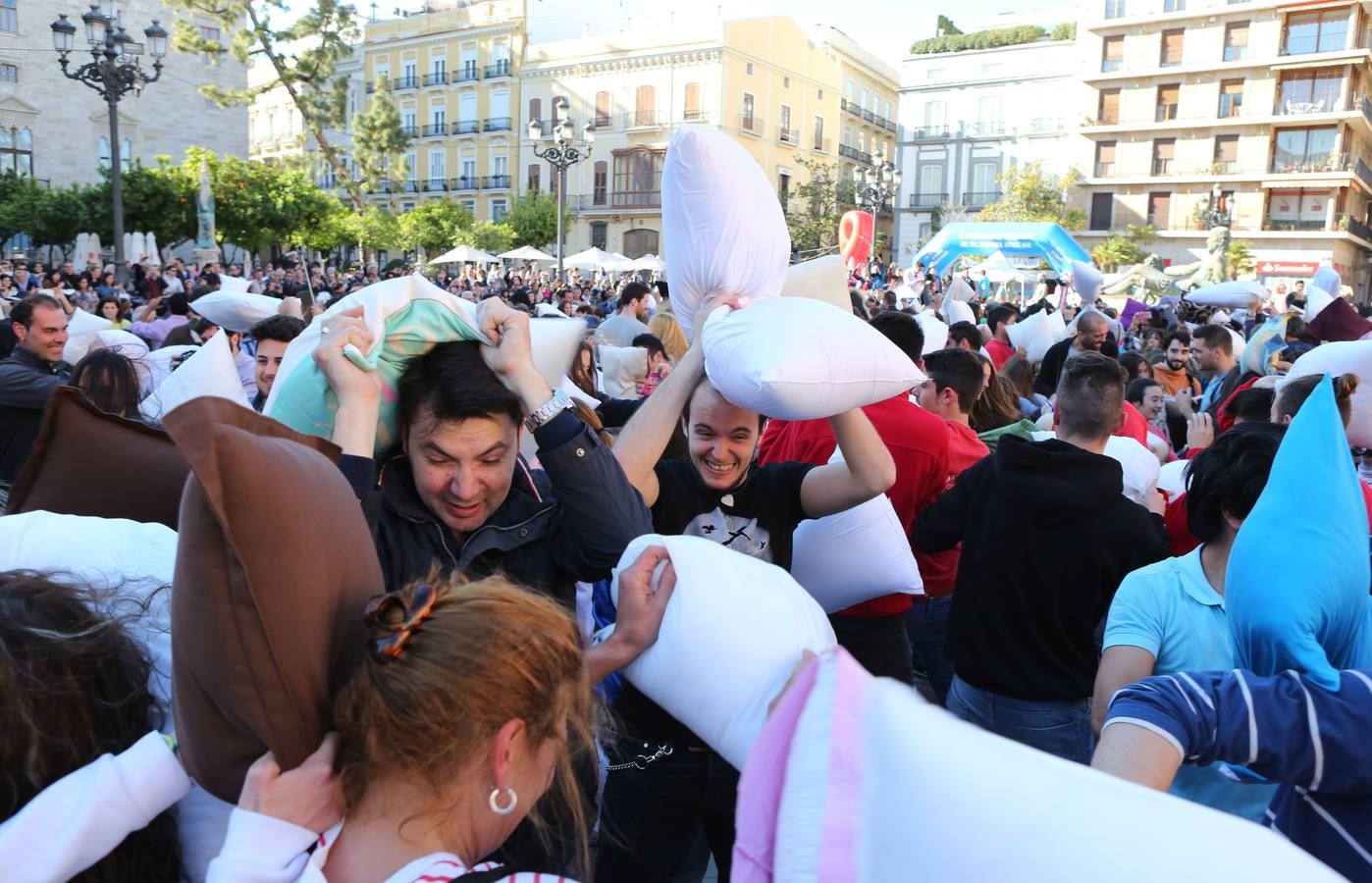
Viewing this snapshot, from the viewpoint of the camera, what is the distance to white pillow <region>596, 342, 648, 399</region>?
592 centimetres

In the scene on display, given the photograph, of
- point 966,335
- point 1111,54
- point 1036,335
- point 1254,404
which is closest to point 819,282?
point 1254,404

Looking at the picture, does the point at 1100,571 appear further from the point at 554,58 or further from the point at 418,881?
the point at 554,58

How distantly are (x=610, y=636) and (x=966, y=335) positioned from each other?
580 cm

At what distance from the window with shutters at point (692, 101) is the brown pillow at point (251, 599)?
42721 millimetres

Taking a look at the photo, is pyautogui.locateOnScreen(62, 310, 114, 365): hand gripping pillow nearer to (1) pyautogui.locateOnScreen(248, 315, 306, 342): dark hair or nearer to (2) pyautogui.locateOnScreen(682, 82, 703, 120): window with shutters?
(1) pyautogui.locateOnScreen(248, 315, 306, 342): dark hair

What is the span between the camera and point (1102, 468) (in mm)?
2689

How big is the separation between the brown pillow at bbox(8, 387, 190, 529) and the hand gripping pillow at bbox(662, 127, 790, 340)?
1.17 metres

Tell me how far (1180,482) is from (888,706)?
316 cm

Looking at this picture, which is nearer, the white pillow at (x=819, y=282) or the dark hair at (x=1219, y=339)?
the white pillow at (x=819, y=282)

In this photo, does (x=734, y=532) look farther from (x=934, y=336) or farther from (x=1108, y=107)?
(x=1108, y=107)

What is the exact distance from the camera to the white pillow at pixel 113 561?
1324 mm

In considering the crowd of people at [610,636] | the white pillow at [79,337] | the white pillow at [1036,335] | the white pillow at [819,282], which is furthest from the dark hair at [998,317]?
the white pillow at [79,337]

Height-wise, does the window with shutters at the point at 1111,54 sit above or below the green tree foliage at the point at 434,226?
above

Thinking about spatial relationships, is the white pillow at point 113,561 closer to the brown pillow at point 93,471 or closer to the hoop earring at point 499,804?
the brown pillow at point 93,471
